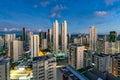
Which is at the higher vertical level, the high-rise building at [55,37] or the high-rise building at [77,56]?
the high-rise building at [55,37]

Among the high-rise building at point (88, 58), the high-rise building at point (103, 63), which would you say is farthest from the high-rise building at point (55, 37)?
the high-rise building at point (103, 63)

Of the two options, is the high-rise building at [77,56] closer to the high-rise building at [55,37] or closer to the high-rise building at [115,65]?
the high-rise building at [115,65]

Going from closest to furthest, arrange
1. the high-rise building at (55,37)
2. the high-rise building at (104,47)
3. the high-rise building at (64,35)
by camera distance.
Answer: the high-rise building at (104,47)
the high-rise building at (55,37)
the high-rise building at (64,35)

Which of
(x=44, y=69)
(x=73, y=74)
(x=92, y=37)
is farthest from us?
(x=92, y=37)

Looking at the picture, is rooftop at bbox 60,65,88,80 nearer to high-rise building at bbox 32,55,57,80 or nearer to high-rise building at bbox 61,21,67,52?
high-rise building at bbox 32,55,57,80

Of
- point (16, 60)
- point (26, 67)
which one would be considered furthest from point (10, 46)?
point (26, 67)

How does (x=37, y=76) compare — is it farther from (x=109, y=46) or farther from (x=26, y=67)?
(x=109, y=46)

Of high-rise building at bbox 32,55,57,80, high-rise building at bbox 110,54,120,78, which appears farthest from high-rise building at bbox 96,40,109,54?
high-rise building at bbox 32,55,57,80

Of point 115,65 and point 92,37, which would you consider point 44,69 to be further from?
point 92,37

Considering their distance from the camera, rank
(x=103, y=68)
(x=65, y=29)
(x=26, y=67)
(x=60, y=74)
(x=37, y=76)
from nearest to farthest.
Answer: (x=60, y=74) < (x=37, y=76) < (x=103, y=68) < (x=26, y=67) < (x=65, y=29)

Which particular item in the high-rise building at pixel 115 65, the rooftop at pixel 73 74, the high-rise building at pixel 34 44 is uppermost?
the high-rise building at pixel 34 44

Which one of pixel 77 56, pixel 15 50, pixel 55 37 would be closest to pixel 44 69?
pixel 77 56
